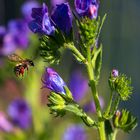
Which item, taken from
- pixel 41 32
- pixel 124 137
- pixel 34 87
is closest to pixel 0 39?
pixel 34 87

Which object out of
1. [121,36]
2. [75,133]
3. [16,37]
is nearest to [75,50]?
[75,133]

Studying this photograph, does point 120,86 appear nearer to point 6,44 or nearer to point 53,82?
point 53,82

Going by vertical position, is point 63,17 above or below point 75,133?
above

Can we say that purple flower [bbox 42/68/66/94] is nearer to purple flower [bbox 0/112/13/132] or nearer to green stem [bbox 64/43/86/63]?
green stem [bbox 64/43/86/63]

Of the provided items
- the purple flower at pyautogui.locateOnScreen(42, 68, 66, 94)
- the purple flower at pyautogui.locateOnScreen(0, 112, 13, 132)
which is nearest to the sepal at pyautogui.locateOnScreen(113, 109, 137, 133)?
the purple flower at pyautogui.locateOnScreen(42, 68, 66, 94)

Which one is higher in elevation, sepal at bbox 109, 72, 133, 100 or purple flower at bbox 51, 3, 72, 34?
purple flower at bbox 51, 3, 72, 34

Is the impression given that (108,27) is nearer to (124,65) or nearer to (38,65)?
(124,65)

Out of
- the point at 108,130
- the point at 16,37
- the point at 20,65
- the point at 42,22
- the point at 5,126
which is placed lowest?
the point at 5,126
